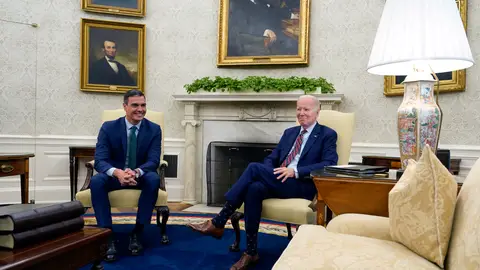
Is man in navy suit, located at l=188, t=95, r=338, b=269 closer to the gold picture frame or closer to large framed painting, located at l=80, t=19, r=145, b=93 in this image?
large framed painting, located at l=80, t=19, r=145, b=93

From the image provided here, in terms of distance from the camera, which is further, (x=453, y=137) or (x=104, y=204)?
(x=453, y=137)

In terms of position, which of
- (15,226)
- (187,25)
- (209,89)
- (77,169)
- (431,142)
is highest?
(187,25)

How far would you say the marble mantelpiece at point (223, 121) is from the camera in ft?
16.2

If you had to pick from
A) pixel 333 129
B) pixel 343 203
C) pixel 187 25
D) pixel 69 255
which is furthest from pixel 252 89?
pixel 69 255

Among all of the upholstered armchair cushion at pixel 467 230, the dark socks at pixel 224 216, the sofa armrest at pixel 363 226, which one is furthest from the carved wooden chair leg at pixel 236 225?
the upholstered armchair cushion at pixel 467 230

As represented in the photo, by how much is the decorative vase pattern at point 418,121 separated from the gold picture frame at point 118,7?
412cm

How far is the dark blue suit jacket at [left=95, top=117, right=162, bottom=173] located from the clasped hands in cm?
16

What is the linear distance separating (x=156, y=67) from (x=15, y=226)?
14.0ft

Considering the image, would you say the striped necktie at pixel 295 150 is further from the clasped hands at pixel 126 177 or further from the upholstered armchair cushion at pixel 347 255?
the upholstered armchair cushion at pixel 347 255

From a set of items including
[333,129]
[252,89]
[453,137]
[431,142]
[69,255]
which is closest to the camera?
[69,255]

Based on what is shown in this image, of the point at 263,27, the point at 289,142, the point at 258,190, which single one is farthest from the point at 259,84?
the point at 258,190

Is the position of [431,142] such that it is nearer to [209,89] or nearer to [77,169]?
[209,89]

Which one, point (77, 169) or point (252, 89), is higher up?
point (252, 89)

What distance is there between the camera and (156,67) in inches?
214
